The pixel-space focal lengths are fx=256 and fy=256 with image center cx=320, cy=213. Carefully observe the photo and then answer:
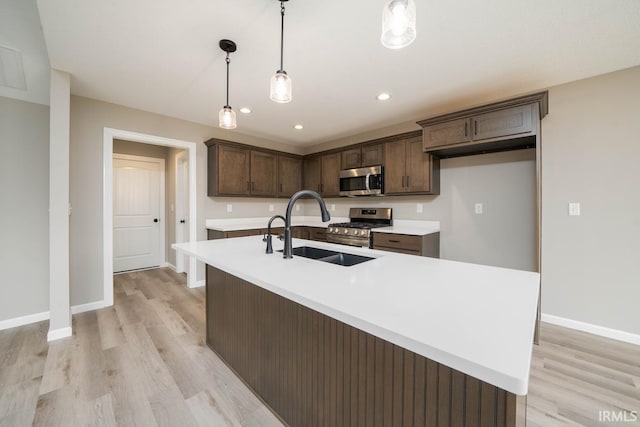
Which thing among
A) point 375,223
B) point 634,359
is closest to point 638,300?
point 634,359

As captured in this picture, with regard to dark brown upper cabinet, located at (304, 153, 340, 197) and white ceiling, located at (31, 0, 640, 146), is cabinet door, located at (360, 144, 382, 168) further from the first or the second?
white ceiling, located at (31, 0, 640, 146)

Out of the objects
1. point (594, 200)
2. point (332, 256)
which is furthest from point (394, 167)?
point (332, 256)

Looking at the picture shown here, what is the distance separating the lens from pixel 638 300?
7.22ft

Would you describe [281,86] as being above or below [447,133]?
below

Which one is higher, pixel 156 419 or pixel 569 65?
pixel 569 65

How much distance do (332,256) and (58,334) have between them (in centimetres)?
259

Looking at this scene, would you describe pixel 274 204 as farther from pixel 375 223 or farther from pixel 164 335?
pixel 164 335

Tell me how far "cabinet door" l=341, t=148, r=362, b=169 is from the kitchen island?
8.31ft

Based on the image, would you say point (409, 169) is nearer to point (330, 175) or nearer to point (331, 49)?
point (330, 175)

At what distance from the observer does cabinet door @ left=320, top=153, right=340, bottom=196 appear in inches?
169

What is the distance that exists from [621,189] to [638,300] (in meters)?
0.97

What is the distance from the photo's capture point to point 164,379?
1.77m

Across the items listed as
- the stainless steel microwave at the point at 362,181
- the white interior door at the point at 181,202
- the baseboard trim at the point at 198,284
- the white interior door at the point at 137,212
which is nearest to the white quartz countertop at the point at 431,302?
the stainless steel microwave at the point at 362,181

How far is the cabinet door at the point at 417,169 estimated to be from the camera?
10.6 feet
